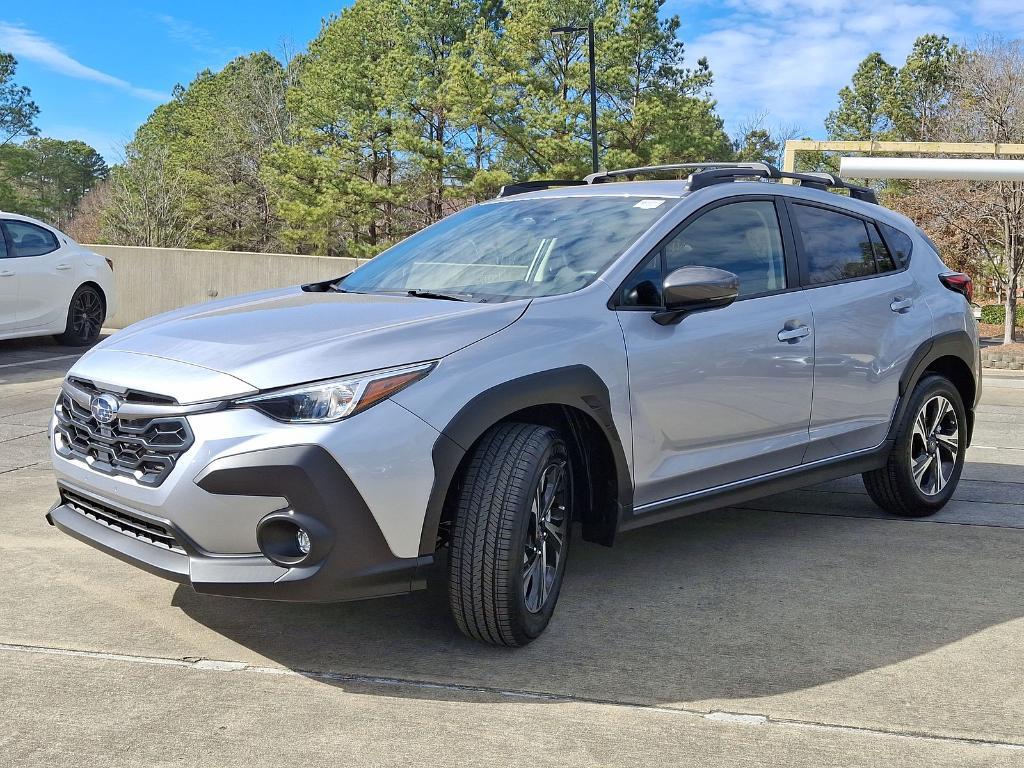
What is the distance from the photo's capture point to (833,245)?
5.28 meters

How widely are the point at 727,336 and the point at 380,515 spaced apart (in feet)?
5.91

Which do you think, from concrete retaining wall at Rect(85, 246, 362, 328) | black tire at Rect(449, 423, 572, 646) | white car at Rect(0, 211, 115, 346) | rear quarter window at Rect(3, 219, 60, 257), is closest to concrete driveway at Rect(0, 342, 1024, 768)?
black tire at Rect(449, 423, 572, 646)

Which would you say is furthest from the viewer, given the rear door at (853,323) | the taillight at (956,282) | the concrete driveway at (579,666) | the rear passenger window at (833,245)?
the taillight at (956,282)

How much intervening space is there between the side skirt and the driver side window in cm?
80

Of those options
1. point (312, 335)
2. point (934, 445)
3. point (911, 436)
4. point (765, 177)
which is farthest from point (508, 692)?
point (934, 445)

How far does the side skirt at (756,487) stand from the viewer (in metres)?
4.28

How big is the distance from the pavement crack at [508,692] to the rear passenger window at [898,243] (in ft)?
9.95

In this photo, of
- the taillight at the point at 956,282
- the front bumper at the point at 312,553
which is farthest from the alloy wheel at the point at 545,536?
the taillight at the point at 956,282

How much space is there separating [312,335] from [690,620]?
1.77 m

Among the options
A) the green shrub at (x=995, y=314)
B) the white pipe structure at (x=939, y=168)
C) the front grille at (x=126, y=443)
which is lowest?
the green shrub at (x=995, y=314)

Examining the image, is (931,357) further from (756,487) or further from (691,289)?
(691,289)

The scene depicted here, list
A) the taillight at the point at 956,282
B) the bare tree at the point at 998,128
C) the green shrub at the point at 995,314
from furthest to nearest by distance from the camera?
the green shrub at the point at 995,314 < the bare tree at the point at 998,128 < the taillight at the point at 956,282

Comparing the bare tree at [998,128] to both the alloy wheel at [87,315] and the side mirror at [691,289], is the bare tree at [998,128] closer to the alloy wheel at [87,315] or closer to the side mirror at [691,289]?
the alloy wheel at [87,315]

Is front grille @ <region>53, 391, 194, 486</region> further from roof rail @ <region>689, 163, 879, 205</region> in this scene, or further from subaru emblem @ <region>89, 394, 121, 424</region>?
roof rail @ <region>689, 163, 879, 205</region>
